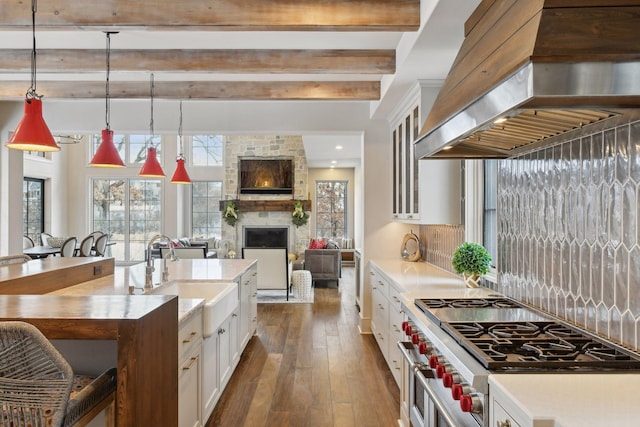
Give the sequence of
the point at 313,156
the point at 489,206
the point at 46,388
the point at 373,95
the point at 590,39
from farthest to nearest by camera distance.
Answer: the point at 313,156
the point at 373,95
the point at 489,206
the point at 46,388
the point at 590,39

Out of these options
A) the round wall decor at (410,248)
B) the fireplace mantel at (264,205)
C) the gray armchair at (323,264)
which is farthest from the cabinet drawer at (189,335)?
the fireplace mantel at (264,205)

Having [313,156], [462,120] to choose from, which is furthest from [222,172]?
[462,120]

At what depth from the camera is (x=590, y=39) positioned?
1079 mm

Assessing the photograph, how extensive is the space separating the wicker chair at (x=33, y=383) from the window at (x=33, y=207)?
9.89 meters

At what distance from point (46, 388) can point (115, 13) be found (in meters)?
A: 2.16

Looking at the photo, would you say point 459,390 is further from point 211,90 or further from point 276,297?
point 276,297

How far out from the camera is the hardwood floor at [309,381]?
2.87 metres

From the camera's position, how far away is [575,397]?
3.59 ft

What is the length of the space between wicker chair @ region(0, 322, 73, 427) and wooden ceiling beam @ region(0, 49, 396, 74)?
2875mm

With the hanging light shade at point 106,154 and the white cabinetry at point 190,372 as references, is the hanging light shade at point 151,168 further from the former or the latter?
the white cabinetry at point 190,372

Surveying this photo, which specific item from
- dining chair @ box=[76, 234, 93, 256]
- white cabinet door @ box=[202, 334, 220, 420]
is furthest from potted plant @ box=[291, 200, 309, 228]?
white cabinet door @ box=[202, 334, 220, 420]

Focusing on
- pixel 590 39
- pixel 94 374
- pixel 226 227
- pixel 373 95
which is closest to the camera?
pixel 590 39

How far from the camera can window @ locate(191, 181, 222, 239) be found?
1104 cm

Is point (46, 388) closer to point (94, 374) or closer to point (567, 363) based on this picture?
point (94, 374)
